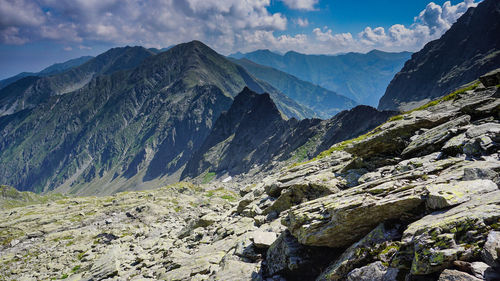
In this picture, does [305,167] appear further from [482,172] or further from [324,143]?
[324,143]

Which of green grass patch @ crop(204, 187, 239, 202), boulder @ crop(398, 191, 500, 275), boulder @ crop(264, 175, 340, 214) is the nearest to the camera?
boulder @ crop(398, 191, 500, 275)

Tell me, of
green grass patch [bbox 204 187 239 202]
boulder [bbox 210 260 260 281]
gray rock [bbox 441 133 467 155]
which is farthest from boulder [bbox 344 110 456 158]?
green grass patch [bbox 204 187 239 202]

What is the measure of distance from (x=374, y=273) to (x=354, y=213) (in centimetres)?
316

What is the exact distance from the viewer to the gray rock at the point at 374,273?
10227 mm

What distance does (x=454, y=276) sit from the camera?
822cm

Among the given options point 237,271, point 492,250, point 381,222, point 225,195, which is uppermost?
point 492,250

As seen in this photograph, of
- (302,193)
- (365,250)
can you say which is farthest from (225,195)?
(365,250)

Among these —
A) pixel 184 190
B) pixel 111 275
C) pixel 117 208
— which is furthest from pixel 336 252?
pixel 184 190

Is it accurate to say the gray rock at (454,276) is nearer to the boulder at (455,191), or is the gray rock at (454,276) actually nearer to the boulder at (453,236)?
the boulder at (453,236)

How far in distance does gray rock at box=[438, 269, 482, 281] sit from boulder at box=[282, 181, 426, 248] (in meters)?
4.04

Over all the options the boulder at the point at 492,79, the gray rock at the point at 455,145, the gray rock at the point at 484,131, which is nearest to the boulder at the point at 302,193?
the gray rock at the point at 455,145

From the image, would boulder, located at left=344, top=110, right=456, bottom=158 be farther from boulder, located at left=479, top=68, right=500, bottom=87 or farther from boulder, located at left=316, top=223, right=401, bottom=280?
boulder, located at left=316, top=223, right=401, bottom=280

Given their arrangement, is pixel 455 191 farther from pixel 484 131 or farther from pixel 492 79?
pixel 492 79

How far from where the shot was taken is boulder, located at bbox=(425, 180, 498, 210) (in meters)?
10.8
